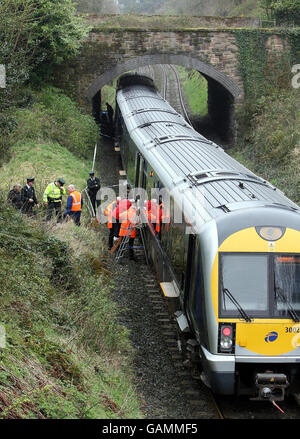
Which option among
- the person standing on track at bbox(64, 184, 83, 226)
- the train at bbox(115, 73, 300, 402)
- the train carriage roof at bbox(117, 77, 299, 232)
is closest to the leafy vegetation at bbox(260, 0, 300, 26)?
the train carriage roof at bbox(117, 77, 299, 232)

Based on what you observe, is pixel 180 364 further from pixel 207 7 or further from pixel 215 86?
pixel 207 7

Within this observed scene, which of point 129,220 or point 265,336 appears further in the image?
point 129,220

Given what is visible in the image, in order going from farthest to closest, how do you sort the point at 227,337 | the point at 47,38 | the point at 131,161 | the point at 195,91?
the point at 195,91 → the point at 47,38 → the point at 131,161 → the point at 227,337

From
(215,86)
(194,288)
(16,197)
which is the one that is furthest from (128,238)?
(215,86)

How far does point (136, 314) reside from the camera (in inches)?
415

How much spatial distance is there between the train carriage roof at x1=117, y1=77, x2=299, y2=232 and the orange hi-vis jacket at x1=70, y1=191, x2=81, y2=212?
5.95 feet

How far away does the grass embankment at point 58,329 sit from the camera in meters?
5.94

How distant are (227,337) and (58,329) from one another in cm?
240

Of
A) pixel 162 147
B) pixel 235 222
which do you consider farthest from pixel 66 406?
pixel 162 147

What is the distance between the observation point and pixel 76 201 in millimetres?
13211

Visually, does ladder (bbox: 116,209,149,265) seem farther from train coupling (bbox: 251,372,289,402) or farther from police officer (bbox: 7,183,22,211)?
train coupling (bbox: 251,372,289,402)
